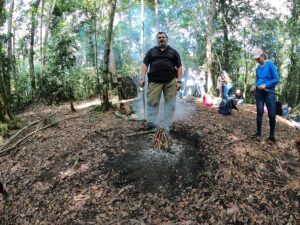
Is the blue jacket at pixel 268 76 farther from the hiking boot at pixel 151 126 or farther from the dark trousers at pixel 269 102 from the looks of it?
the hiking boot at pixel 151 126

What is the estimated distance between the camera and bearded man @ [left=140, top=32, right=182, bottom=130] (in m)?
6.41

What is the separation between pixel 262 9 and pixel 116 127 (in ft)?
52.4

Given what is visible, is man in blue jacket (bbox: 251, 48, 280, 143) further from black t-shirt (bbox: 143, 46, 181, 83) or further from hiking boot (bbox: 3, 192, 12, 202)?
Result: hiking boot (bbox: 3, 192, 12, 202)

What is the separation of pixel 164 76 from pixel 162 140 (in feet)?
4.76

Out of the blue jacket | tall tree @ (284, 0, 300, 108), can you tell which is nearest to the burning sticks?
the blue jacket

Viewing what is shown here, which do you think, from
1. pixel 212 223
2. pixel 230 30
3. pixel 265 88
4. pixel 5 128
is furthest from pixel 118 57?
pixel 212 223

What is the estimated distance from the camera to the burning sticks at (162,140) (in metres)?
5.70

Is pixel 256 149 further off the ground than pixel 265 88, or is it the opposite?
pixel 265 88

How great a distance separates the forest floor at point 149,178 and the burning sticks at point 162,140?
129 millimetres

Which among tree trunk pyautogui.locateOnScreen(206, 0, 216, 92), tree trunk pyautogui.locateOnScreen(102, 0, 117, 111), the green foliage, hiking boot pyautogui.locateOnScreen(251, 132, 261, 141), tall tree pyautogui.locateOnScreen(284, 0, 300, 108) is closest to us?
hiking boot pyautogui.locateOnScreen(251, 132, 261, 141)

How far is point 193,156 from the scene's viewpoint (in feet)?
18.2

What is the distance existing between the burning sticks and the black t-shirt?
46.8 inches

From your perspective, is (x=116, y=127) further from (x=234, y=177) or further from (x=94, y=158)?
(x=234, y=177)

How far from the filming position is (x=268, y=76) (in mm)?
6270
